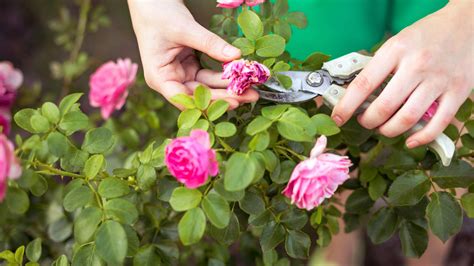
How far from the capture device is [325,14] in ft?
4.70

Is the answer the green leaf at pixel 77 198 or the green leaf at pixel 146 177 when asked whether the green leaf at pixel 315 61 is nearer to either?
the green leaf at pixel 146 177

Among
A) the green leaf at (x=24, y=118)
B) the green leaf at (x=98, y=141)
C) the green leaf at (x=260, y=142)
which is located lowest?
the green leaf at (x=98, y=141)

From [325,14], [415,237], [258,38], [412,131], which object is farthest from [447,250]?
[258,38]

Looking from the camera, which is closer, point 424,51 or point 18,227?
point 424,51

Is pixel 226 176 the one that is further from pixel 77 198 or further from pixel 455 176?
pixel 455 176

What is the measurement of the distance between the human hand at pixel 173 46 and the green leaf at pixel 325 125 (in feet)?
0.56

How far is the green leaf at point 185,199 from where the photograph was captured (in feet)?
2.93

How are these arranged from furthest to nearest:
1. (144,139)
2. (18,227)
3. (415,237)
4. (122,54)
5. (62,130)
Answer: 1. (122,54)
2. (144,139)
3. (18,227)
4. (415,237)
5. (62,130)

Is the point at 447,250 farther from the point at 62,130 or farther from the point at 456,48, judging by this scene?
the point at 62,130

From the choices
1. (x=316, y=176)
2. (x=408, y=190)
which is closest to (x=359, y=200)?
(x=408, y=190)

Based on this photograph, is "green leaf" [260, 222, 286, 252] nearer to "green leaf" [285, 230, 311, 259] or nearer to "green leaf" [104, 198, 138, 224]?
"green leaf" [285, 230, 311, 259]

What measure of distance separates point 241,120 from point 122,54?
1.85 meters

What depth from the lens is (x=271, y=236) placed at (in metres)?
1.07

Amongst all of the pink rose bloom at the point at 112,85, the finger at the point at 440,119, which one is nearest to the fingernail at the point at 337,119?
the finger at the point at 440,119
